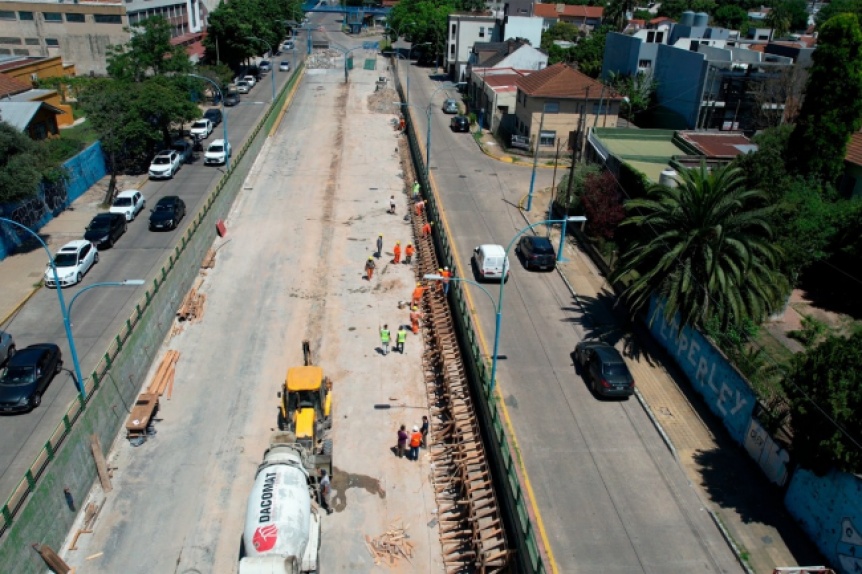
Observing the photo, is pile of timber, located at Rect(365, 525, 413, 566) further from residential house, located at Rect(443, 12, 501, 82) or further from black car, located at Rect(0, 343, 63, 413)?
residential house, located at Rect(443, 12, 501, 82)

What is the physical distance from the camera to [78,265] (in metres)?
36.3

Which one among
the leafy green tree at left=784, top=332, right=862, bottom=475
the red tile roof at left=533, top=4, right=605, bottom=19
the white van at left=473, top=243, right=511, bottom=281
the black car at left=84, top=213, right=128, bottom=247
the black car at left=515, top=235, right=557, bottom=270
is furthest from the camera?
the red tile roof at left=533, top=4, right=605, bottom=19

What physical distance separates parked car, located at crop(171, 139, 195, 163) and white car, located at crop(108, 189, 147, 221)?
12854 millimetres

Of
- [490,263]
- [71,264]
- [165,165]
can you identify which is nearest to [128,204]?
[165,165]

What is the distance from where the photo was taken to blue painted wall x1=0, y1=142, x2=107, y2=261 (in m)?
40.0

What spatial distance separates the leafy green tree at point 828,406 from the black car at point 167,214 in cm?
3802

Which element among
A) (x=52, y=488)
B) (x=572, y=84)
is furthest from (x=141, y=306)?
(x=572, y=84)

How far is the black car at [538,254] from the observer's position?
3884cm

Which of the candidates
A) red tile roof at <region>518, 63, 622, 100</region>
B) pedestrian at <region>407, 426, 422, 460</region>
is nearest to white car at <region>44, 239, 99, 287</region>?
pedestrian at <region>407, 426, 422, 460</region>

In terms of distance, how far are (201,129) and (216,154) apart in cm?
985

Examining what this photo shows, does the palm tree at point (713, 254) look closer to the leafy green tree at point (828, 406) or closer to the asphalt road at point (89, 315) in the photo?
the leafy green tree at point (828, 406)

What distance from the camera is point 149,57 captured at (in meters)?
66.1

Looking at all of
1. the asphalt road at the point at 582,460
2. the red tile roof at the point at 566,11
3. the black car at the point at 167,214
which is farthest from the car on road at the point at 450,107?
the red tile roof at the point at 566,11

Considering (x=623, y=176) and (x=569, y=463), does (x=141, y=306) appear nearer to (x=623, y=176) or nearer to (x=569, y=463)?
(x=569, y=463)
